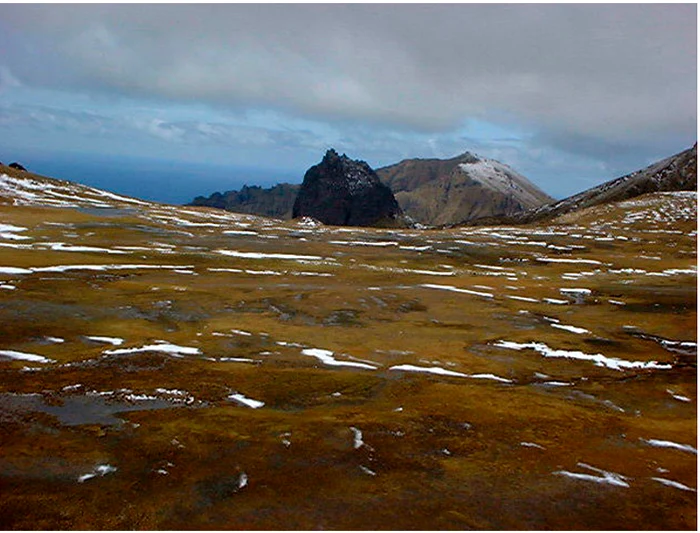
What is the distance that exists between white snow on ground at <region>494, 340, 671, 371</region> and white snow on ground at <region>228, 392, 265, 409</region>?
23.2 metres

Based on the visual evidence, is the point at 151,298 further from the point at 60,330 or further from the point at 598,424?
the point at 598,424

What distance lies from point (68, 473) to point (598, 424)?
24141 mm

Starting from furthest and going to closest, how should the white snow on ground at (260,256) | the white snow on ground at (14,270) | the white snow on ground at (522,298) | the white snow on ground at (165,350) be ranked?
the white snow on ground at (260,256)
the white snow on ground at (522,298)
the white snow on ground at (14,270)
the white snow on ground at (165,350)

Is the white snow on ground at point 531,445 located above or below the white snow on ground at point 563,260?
below

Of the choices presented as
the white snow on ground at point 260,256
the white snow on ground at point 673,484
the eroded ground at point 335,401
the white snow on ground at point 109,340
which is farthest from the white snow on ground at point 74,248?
the white snow on ground at point 673,484

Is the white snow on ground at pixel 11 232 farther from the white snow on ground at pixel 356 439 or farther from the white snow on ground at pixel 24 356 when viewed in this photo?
the white snow on ground at pixel 356 439

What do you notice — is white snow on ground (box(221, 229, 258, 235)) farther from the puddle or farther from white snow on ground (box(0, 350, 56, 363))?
the puddle

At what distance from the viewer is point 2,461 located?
20.5m

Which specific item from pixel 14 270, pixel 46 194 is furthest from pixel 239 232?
pixel 46 194

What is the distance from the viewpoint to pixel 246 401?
95.7 feet

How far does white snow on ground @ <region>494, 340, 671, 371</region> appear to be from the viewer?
40.8m

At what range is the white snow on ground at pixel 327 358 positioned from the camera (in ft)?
123

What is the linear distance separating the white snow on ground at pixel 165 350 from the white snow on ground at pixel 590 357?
23.9m

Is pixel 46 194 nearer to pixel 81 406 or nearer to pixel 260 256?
pixel 260 256
